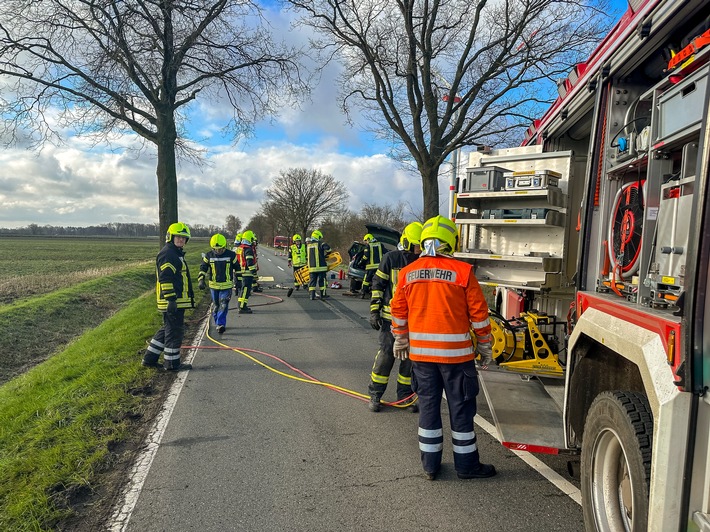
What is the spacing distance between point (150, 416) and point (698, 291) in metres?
4.74

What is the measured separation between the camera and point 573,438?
310cm

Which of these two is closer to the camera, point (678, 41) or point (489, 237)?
point (678, 41)

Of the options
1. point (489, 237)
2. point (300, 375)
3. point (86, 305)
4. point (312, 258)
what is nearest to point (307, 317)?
point (312, 258)

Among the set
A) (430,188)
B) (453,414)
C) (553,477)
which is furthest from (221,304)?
(430,188)

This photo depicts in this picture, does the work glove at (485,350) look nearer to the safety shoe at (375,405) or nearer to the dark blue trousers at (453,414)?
the dark blue trousers at (453,414)

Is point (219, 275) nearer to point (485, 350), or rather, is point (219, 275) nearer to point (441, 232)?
point (441, 232)

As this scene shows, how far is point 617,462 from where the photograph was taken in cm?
247

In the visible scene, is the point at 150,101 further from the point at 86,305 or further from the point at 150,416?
the point at 150,416

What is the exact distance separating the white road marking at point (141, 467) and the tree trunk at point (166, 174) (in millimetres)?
8313

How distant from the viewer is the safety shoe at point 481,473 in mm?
3536

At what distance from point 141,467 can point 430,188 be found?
13204mm

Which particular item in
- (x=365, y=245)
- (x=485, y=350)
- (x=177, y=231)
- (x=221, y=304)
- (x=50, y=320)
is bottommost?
(x=50, y=320)

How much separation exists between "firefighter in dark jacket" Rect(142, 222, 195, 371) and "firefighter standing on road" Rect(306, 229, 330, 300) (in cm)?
699

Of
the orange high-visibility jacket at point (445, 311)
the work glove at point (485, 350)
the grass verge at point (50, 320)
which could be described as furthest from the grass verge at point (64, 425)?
the work glove at point (485, 350)
